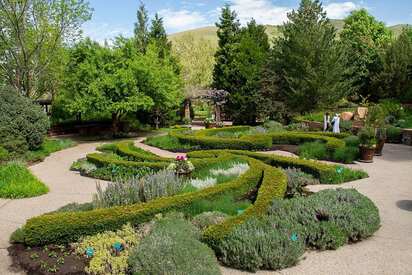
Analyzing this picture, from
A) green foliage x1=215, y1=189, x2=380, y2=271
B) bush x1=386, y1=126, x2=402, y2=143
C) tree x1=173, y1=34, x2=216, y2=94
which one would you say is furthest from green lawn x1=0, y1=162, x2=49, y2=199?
tree x1=173, y1=34, x2=216, y2=94

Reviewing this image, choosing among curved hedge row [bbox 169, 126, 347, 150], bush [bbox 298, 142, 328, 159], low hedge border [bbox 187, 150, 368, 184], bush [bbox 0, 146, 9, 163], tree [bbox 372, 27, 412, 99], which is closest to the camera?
low hedge border [bbox 187, 150, 368, 184]

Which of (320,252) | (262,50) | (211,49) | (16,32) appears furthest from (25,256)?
(211,49)

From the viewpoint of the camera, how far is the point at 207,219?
672 centimetres

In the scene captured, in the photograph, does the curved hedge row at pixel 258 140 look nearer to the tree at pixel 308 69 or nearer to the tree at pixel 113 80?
the tree at pixel 113 80

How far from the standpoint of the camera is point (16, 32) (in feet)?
73.4

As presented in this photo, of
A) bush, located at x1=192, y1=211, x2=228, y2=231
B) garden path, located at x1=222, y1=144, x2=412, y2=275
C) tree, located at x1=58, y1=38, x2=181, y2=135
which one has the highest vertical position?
tree, located at x1=58, y1=38, x2=181, y2=135

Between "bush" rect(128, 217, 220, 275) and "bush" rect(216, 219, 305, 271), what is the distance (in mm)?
361

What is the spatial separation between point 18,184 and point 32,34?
16501 mm

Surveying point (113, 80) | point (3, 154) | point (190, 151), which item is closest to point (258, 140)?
point (190, 151)

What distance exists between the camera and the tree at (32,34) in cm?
2228

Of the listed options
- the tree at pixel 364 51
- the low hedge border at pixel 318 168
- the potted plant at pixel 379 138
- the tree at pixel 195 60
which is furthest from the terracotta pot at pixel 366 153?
the tree at pixel 195 60

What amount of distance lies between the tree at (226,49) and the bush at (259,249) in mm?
25551

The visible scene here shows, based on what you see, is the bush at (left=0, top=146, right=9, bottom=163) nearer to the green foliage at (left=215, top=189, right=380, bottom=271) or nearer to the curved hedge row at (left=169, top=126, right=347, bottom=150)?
the curved hedge row at (left=169, top=126, right=347, bottom=150)

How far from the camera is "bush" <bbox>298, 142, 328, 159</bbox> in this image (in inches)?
554
